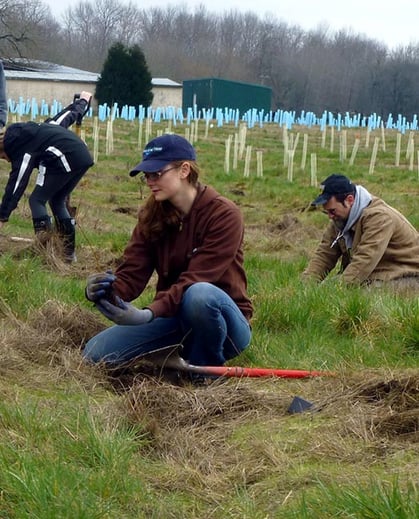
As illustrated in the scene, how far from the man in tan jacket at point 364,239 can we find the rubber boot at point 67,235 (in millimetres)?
2272

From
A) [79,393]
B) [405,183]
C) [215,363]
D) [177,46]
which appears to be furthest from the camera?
[177,46]

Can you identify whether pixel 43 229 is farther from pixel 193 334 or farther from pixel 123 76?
pixel 123 76

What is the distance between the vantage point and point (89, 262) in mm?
8062

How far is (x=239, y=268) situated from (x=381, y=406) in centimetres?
126

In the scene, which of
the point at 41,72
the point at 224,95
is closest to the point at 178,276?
the point at 224,95

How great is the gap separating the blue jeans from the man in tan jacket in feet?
6.29

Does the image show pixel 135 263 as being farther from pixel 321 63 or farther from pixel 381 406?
pixel 321 63

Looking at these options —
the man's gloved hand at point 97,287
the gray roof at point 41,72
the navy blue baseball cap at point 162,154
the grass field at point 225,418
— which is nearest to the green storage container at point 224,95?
the gray roof at point 41,72

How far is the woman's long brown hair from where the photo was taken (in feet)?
14.8

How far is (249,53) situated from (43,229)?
74.9m

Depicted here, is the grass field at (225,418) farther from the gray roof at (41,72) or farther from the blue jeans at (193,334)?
the gray roof at (41,72)

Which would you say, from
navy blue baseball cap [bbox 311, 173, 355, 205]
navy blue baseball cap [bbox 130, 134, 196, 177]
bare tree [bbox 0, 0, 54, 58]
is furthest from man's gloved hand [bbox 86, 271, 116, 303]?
bare tree [bbox 0, 0, 54, 58]

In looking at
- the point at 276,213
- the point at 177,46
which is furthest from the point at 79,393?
the point at 177,46

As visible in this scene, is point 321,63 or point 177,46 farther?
point 177,46
